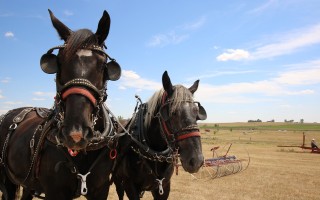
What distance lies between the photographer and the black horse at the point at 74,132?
2.30m

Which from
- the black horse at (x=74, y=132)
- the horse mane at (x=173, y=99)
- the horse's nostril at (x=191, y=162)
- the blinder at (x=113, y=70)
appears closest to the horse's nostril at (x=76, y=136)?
the black horse at (x=74, y=132)

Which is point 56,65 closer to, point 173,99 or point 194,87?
point 173,99

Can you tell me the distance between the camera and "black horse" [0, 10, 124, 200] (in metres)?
2.30

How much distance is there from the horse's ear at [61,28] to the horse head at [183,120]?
189 cm

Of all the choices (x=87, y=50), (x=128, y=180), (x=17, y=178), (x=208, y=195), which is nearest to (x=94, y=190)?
(x=17, y=178)

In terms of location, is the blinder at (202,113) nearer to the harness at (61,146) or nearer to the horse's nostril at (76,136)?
the harness at (61,146)

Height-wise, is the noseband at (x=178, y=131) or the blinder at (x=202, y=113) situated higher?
the blinder at (x=202, y=113)

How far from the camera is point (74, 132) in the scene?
215cm

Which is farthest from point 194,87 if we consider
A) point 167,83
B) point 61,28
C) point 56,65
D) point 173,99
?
point 56,65

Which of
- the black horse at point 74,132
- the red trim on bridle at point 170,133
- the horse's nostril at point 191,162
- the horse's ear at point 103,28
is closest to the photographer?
the black horse at point 74,132

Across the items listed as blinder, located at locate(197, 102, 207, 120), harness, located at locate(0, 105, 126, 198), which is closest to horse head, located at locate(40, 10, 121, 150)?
harness, located at locate(0, 105, 126, 198)

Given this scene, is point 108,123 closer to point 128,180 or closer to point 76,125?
point 76,125

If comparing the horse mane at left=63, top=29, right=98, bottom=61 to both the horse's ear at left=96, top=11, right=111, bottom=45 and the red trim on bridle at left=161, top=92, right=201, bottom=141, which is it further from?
the red trim on bridle at left=161, top=92, right=201, bottom=141

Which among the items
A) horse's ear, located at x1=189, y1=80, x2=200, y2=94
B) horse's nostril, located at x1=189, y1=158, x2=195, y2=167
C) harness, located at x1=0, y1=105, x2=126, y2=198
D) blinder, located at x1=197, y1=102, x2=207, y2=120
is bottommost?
horse's nostril, located at x1=189, y1=158, x2=195, y2=167
